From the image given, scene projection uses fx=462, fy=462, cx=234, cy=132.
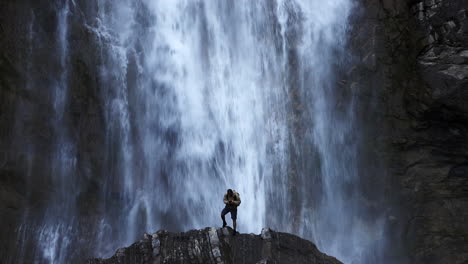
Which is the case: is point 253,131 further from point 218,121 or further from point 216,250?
point 216,250

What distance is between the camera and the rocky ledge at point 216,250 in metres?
13.1

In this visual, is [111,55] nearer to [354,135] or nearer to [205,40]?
[205,40]

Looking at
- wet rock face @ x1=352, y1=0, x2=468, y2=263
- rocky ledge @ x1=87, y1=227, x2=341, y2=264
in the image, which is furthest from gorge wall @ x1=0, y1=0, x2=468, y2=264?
rocky ledge @ x1=87, y1=227, x2=341, y2=264

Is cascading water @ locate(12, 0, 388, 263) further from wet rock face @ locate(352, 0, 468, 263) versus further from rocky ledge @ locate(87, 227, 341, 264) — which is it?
rocky ledge @ locate(87, 227, 341, 264)

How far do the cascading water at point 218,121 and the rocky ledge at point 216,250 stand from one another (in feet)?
19.8

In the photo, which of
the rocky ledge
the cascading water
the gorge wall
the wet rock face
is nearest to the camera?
the rocky ledge

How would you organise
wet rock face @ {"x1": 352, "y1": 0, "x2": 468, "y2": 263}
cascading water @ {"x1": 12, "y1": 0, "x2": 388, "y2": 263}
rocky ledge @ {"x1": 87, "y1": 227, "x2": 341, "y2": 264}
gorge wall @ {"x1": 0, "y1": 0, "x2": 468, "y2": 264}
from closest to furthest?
rocky ledge @ {"x1": 87, "y1": 227, "x2": 341, "y2": 264}
gorge wall @ {"x1": 0, "y1": 0, "x2": 468, "y2": 264}
wet rock face @ {"x1": 352, "y1": 0, "x2": 468, "y2": 263}
cascading water @ {"x1": 12, "y1": 0, "x2": 388, "y2": 263}

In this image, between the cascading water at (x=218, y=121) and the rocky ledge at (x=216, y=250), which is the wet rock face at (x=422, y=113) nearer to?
the cascading water at (x=218, y=121)

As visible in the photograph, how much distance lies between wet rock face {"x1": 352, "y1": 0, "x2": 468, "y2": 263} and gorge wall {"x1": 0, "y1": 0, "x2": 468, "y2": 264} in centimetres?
6

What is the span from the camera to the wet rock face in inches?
736

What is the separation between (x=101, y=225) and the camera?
19.2 metres

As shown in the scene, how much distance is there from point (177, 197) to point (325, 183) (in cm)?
669

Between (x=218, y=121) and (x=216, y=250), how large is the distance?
30.3ft

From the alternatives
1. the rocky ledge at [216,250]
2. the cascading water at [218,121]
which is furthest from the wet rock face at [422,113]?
the rocky ledge at [216,250]
